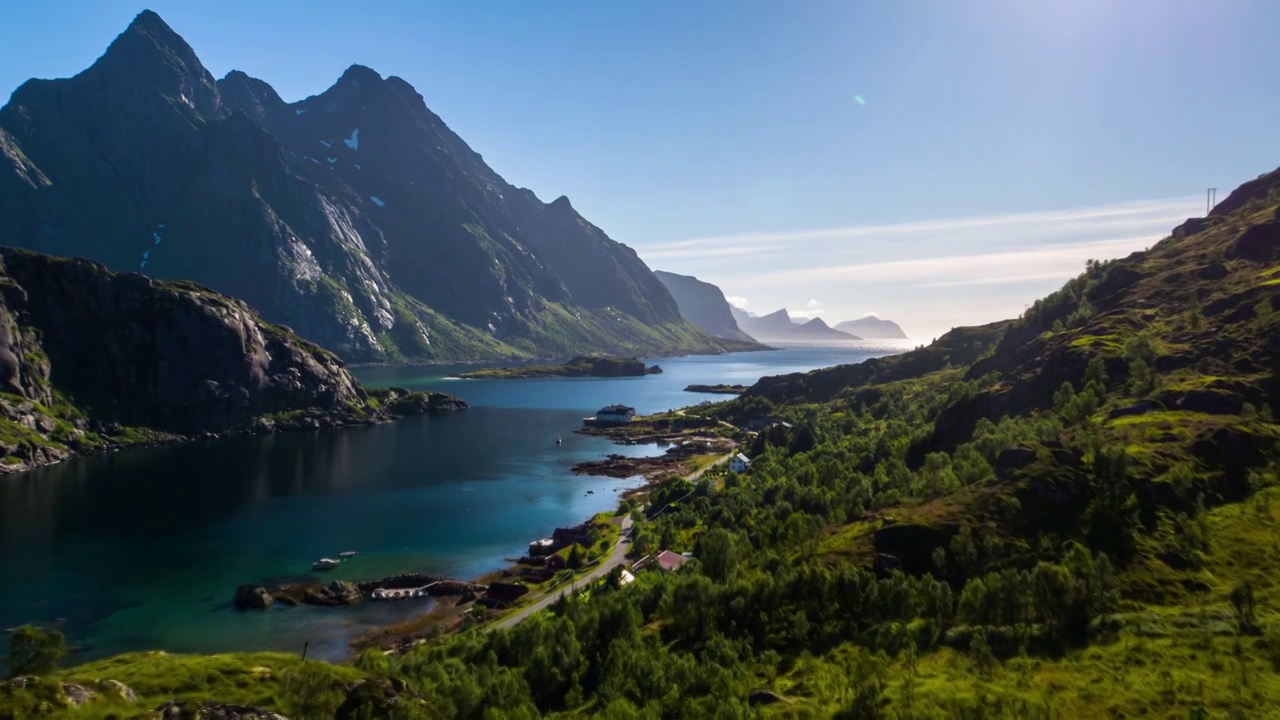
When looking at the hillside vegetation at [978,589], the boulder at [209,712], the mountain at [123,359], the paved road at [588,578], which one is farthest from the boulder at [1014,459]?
the mountain at [123,359]

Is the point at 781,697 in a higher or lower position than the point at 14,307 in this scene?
lower

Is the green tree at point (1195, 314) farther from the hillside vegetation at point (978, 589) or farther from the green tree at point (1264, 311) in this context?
the green tree at point (1264, 311)

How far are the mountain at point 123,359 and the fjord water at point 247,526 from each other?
15688 millimetres

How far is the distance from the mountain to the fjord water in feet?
51.5

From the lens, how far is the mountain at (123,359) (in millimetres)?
160750

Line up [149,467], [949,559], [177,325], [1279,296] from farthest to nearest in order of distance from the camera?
[177,325]
[149,467]
[1279,296]
[949,559]

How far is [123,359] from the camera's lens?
179 metres

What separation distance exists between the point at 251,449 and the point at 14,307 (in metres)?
67.0

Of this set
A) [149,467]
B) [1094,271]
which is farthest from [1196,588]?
[149,467]

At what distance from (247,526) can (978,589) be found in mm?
94911

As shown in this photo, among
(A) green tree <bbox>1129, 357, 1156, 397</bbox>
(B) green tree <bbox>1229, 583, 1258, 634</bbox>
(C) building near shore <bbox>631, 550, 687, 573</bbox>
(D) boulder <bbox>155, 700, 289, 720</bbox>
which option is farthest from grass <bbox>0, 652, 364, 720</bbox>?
(A) green tree <bbox>1129, 357, 1156, 397</bbox>

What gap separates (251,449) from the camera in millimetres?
162375

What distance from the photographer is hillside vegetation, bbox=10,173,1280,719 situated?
4328cm

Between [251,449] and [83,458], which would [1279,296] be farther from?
[83,458]
